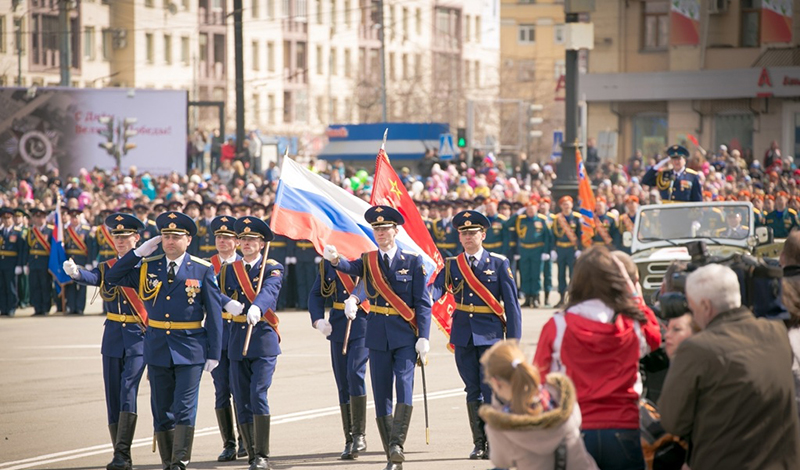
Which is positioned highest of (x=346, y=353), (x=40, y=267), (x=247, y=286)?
(x=247, y=286)

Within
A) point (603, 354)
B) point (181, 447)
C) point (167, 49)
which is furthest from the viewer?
point (167, 49)

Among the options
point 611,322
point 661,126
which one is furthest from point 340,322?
point 661,126

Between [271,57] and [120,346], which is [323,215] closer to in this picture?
[120,346]

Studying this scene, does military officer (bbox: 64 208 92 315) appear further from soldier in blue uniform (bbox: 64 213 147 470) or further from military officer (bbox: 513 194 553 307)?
soldier in blue uniform (bbox: 64 213 147 470)

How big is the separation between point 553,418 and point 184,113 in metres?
32.1

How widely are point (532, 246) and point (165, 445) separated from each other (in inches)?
628

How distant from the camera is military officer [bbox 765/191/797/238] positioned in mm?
24672

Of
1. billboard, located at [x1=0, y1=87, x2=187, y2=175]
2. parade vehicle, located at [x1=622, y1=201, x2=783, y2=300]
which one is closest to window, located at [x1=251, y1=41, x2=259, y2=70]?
billboard, located at [x1=0, y1=87, x2=187, y2=175]

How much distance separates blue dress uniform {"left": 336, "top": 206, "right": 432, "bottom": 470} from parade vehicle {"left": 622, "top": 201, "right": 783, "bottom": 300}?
7.40m

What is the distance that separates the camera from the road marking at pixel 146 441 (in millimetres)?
10961

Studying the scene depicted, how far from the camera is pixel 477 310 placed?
11.4 m

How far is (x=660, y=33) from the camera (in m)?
47.8

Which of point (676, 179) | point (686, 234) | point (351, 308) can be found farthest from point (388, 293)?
point (676, 179)

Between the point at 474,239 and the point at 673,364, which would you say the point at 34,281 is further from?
the point at 673,364
